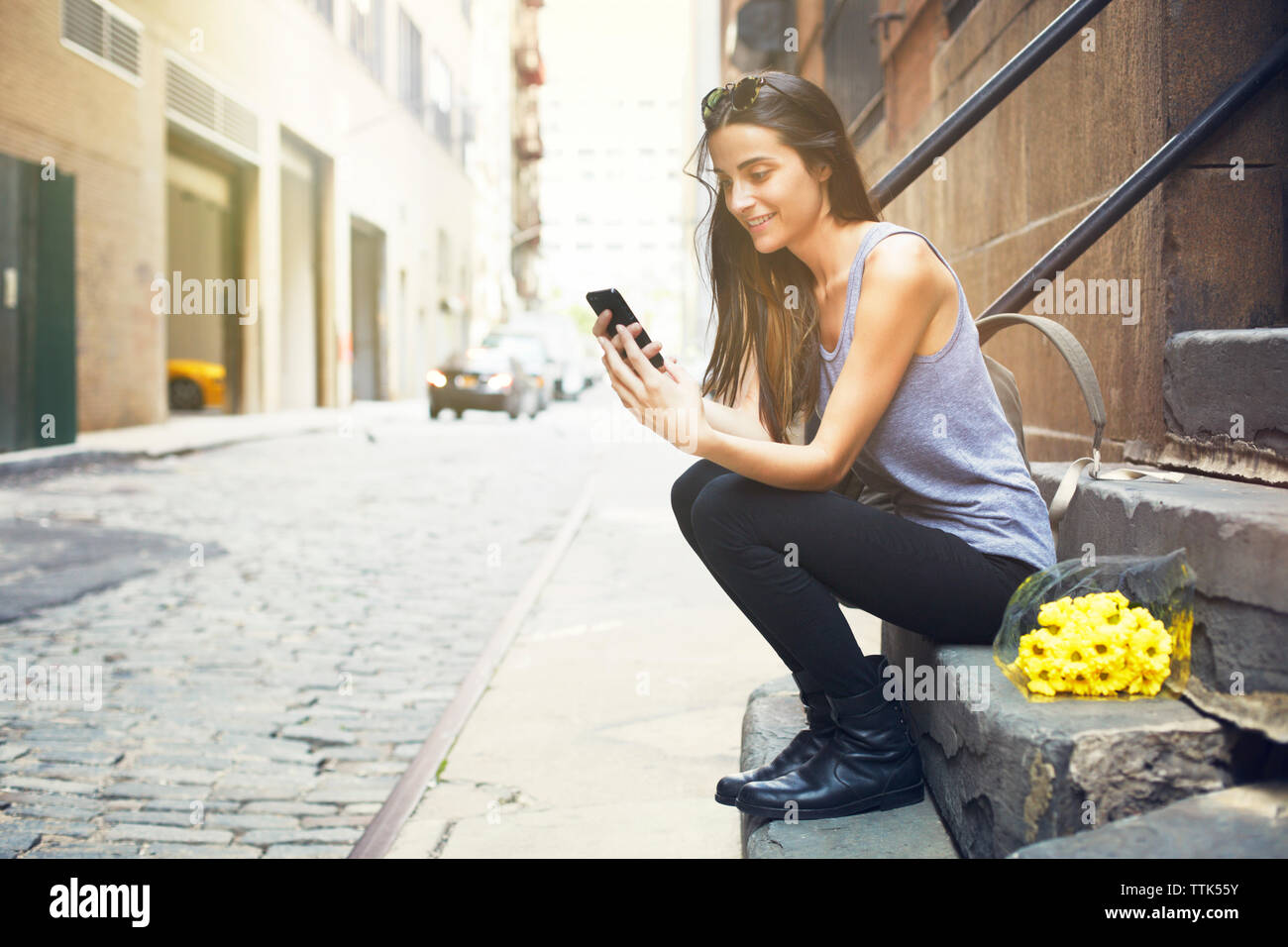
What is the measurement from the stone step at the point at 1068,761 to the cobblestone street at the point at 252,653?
1828 millimetres

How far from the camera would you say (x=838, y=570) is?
2541 millimetres

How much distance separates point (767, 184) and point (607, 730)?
232 centimetres

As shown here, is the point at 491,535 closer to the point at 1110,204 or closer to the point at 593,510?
the point at 593,510

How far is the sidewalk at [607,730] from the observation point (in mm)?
3350

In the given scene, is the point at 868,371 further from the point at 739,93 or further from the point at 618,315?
the point at 739,93

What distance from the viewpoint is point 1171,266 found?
3689 mm

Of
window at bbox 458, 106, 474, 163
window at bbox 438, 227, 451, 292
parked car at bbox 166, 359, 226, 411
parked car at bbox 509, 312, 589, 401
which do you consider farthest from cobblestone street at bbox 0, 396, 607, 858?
window at bbox 458, 106, 474, 163

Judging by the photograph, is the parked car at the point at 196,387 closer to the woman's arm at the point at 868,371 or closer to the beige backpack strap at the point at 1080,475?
the beige backpack strap at the point at 1080,475

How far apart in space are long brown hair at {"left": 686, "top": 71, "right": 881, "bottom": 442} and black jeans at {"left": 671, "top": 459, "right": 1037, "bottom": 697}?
1.22 feet

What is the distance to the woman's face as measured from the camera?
2.64 m

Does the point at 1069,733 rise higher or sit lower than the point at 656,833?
higher

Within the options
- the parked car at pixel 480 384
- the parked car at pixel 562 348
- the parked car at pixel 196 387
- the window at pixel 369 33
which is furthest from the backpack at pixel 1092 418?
the window at pixel 369 33
